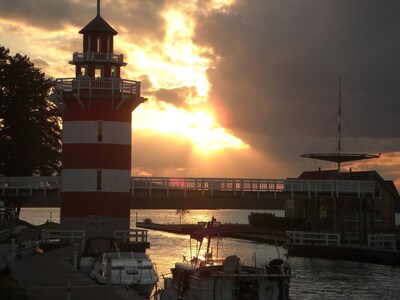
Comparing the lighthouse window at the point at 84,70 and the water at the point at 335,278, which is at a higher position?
the lighthouse window at the point at 84,70

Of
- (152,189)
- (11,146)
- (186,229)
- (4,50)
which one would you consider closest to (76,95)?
(152,189)

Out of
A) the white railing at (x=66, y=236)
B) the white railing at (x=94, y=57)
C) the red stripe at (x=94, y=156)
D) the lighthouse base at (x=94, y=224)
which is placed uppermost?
the white railing at (x=94, y=57)

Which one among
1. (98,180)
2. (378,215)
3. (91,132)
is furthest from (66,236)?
(378,215)

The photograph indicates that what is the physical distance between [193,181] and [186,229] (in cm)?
5317

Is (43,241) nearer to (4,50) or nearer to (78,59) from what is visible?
(78,59)

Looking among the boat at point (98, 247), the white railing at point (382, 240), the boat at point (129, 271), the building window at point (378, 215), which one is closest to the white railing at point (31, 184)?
the boat at point (98, 247)

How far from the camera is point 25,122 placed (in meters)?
65.1

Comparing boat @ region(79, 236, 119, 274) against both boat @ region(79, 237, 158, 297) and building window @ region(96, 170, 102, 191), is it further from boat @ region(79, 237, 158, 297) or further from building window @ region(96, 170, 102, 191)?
building window @ region(96, 170, 102, 191)

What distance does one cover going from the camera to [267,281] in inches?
1138

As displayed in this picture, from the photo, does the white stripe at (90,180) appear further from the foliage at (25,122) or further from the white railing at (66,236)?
the foliage at (25,122)

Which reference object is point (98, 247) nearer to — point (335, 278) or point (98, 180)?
point (98, 180)

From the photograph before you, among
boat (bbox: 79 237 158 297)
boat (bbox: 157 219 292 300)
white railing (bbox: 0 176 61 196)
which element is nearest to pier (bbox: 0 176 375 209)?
white railing (bbox: 0 176 61 196)

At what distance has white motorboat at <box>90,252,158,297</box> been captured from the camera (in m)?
32.7

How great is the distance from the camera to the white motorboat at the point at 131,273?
3268 centimetres
